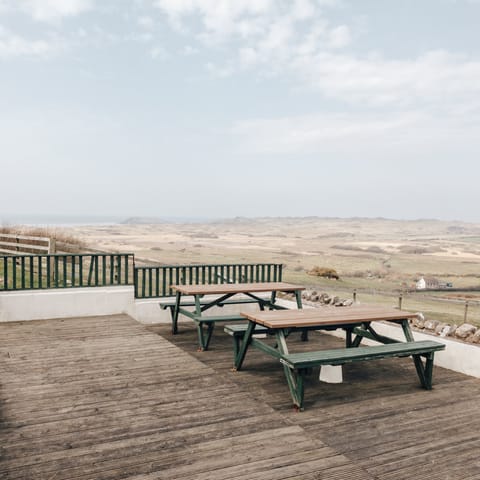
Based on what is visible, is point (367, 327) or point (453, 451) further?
point (367, 327)

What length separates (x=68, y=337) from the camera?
19.2ft

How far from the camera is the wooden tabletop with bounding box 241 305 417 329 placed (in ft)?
14.0

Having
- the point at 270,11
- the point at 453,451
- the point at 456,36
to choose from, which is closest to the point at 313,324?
the point at 453,451

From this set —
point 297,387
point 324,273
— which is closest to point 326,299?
point 297,387

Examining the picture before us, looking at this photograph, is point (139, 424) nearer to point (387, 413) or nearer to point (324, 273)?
point (387, 413)

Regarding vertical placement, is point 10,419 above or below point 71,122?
below

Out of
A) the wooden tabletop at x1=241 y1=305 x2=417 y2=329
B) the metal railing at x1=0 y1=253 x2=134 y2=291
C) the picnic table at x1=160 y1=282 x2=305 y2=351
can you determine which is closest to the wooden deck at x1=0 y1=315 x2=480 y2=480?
the picnic table at x1=160 y1=282 x2=305 y2=351

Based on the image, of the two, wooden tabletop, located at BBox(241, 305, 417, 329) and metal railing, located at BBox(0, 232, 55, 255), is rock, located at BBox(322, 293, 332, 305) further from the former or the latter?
metal railing, located at BBox(0, 232, 55, 255)

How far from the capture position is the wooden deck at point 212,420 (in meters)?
2.78

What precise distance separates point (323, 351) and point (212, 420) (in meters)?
1.40

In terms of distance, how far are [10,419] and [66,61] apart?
68.8 ft

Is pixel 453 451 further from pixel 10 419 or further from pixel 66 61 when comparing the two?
pixel 66 61

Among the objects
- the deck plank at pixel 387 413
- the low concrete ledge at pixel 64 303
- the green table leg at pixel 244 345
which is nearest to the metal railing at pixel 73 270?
the low concrete ledge at pixel 64 303

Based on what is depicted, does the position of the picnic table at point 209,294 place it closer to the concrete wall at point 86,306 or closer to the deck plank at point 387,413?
the deck plank at point 387,413
